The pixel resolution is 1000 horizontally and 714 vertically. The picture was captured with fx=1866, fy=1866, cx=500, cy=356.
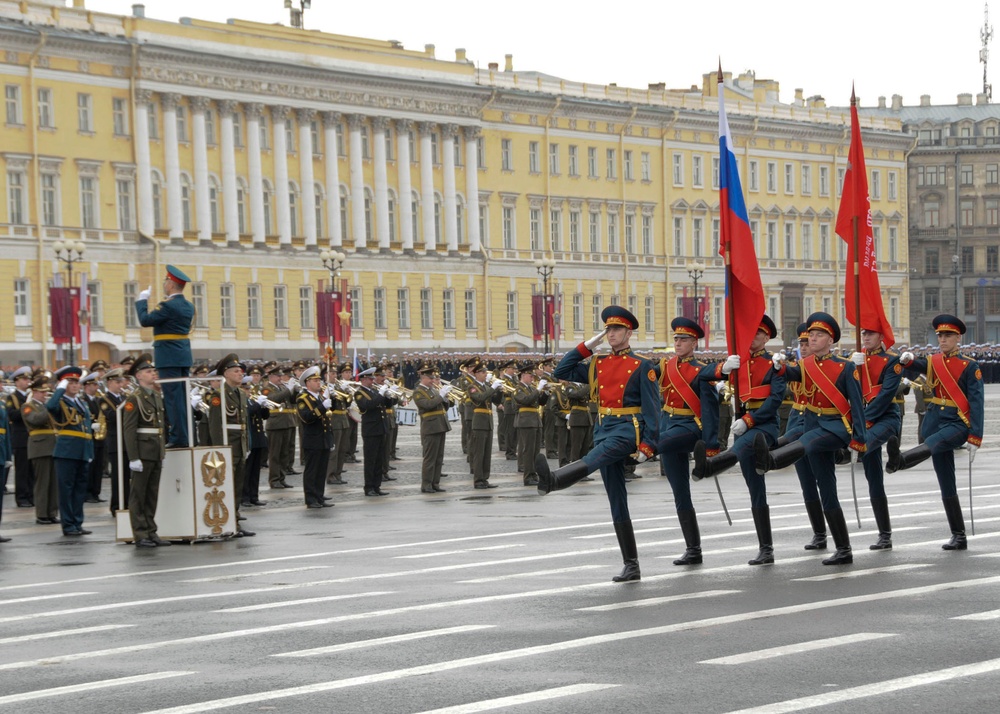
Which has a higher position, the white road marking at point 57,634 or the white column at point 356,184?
the white column at point 356,184

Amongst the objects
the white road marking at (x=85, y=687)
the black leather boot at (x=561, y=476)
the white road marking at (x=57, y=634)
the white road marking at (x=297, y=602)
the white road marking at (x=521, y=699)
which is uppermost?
the black leather boot at (x=561, y=476)

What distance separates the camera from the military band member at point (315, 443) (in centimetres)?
2148

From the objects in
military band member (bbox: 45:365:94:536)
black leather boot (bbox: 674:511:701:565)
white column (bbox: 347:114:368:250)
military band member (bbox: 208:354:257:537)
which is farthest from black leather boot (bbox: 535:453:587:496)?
white column (bbox: 347:114:368:250)

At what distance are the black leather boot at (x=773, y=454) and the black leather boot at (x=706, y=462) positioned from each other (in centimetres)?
26

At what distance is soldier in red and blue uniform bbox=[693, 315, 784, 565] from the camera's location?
13.5 m

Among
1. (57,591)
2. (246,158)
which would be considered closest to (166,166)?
(246,158)

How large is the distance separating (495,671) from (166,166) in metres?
59.3

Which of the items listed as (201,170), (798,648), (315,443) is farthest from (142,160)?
(798,648)

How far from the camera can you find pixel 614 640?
1005 cm

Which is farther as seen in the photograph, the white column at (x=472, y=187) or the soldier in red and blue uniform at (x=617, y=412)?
the white column at (x=472, y=187)

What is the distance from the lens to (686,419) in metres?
14.0

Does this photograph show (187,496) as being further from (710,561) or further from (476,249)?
(476,249)

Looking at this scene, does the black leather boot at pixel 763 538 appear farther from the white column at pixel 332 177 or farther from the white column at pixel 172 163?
the white column at pixel 332 177

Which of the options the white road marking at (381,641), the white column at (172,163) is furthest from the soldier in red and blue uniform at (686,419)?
the white column at (172,163)
